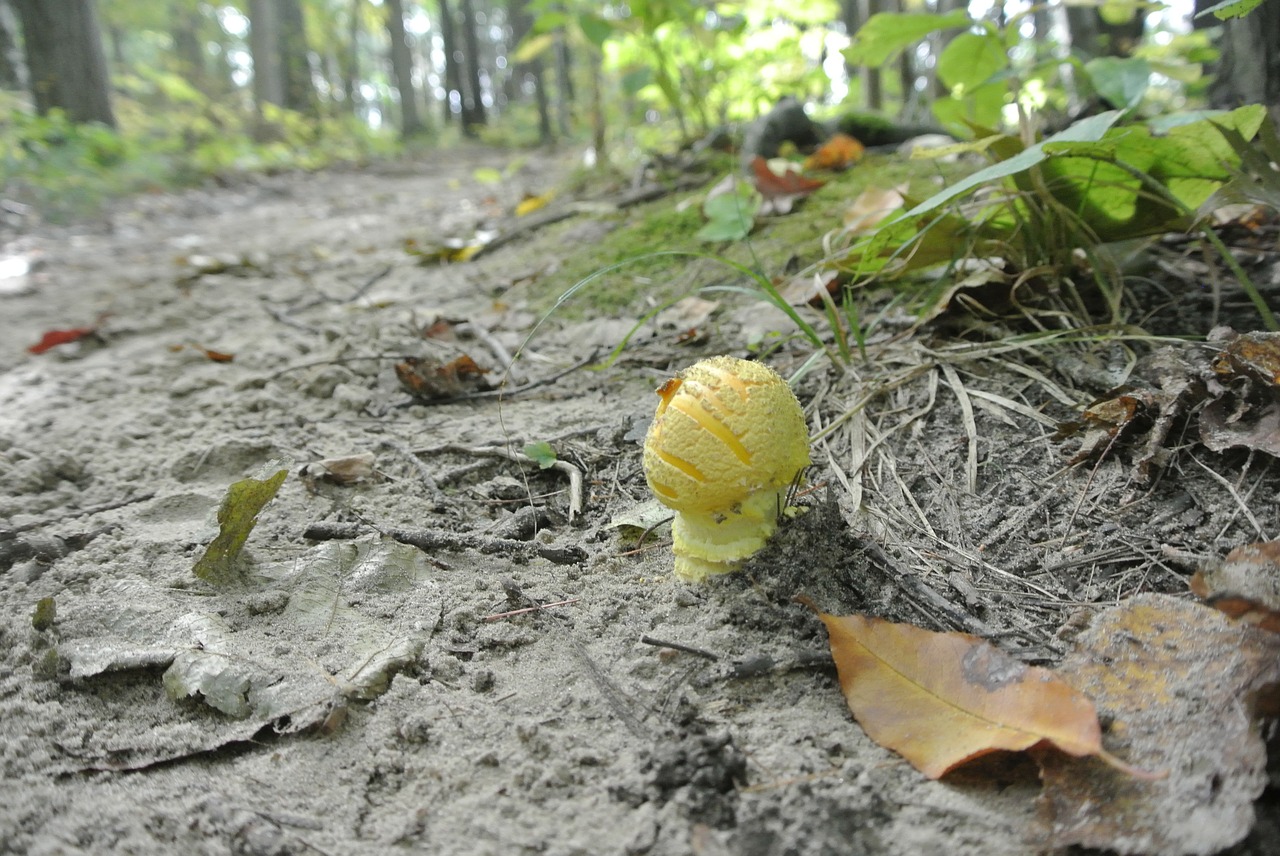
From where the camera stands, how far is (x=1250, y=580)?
47.4 inches

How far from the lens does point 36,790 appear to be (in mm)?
1172

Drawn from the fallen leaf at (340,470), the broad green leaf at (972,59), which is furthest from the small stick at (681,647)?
the broad green leaf at (972,59)

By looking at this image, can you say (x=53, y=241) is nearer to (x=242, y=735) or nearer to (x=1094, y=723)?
(x=242, y=735)

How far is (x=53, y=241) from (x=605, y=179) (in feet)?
15.3

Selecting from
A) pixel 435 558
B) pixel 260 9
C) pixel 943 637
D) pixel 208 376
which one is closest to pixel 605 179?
pixel 208 376

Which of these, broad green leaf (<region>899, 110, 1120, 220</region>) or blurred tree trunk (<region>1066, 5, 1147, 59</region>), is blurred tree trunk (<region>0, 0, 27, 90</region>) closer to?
blurred tree trunk (<region>1066, 5, 1147, 59</region>)

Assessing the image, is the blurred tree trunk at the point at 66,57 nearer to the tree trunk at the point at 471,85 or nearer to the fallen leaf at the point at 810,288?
the fallen leaf at the point at 810,288

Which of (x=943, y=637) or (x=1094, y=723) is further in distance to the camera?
(x=943, y=637)

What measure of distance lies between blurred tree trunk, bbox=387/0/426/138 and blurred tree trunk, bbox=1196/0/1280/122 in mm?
19911

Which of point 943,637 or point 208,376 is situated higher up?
point 208,376

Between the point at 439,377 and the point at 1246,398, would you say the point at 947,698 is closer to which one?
the point at 1246,398

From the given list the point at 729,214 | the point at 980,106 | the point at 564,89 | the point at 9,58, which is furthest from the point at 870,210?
the point at 564,89

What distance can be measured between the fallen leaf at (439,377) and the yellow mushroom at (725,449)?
1178 mm

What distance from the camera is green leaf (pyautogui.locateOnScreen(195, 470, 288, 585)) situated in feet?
5.47
